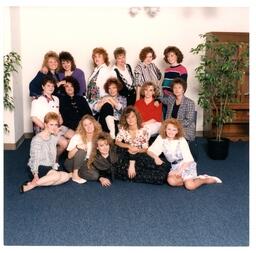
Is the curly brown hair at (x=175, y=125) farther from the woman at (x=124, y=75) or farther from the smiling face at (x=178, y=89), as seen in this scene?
the woman at (x=124, y=75)

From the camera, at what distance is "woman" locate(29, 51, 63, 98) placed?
18.6 feet

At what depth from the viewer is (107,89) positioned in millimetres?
5492

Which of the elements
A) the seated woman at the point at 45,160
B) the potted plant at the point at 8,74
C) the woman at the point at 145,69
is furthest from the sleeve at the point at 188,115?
the potted plant at the point at 8,74

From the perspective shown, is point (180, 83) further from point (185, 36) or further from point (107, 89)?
point (185, 36)

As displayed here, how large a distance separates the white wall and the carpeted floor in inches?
106

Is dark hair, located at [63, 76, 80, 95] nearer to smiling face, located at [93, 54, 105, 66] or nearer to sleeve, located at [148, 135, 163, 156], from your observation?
smiling face, located at [93, 54, 105, 66]

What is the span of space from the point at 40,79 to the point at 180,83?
6.10ft

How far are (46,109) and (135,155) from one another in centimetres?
135

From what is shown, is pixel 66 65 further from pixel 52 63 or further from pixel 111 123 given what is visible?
pixel 111 123

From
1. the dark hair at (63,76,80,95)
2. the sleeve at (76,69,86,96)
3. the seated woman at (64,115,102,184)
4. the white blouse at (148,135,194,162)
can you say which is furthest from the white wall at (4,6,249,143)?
the white blouse at (148,135,194,162)

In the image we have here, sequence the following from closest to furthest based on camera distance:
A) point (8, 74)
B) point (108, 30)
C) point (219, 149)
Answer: point (8, 74) < point (219, 149) < point (108, 30)

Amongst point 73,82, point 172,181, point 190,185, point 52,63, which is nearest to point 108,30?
point 52,63

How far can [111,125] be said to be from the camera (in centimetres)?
541
